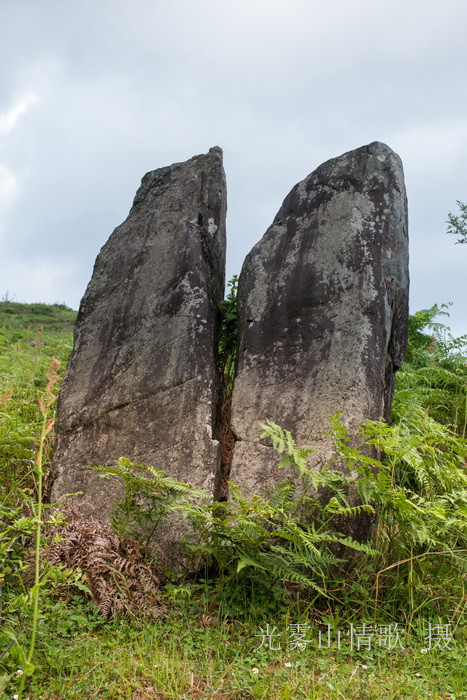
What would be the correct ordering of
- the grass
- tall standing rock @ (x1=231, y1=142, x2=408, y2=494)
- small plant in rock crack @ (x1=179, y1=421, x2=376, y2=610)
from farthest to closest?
tall standing rock @ (x1=231, y1=142, x2=408, y2=494)
small plant in rock crack @ (x1=179, y1=421, x2=376, y2=610)
the grass

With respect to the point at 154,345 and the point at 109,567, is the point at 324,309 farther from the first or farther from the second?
the point at 109,567

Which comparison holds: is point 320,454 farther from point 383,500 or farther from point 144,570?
point 144,570

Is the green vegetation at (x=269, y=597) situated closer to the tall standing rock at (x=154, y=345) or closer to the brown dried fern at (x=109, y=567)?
the brown dried fern at (x=109, y=567)

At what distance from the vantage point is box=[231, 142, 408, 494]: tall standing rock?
15.5ft

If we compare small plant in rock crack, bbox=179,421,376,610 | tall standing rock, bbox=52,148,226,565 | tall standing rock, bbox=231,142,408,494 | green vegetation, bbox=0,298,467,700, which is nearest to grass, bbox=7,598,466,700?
green vegetation, bbox=0,298,467,700

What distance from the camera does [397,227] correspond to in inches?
208

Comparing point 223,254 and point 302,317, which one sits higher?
point 223,254

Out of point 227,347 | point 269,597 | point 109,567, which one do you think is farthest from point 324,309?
point 109,567

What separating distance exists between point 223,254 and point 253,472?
2276 mm

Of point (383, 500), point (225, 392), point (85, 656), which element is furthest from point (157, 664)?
point (225, 392)

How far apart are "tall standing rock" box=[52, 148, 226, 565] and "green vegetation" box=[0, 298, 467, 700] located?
45 centimetres

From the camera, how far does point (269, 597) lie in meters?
4.09

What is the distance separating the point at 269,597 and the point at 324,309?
2159 millimetres

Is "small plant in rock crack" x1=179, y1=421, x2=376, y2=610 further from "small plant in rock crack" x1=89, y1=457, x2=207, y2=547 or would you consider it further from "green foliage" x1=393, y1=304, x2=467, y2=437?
"green foliage" x1=393, y1=304, x2=467, y2=437
